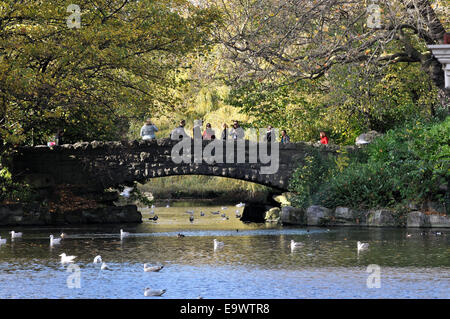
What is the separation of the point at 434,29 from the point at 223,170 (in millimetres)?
9322

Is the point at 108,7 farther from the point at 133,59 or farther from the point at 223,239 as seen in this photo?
the point at 223,239

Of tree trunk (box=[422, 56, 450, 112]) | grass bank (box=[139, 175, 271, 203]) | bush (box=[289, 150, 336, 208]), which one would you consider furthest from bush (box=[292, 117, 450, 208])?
grass bank (box=[139, 175, 271, 203])

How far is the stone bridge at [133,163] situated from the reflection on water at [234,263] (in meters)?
3.92

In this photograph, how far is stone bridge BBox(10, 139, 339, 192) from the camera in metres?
30.8

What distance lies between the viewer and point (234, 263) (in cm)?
1780

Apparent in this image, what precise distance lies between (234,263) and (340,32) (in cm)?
A: 1373

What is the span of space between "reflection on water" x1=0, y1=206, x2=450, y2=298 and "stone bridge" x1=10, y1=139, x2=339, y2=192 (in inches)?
154

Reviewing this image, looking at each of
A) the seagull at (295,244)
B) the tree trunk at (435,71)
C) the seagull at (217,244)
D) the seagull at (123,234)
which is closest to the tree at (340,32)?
the tree trunk at (435,71)

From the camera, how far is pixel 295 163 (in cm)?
3081

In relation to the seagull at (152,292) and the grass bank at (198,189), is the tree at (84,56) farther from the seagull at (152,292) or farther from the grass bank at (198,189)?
the seagull at (152,292)

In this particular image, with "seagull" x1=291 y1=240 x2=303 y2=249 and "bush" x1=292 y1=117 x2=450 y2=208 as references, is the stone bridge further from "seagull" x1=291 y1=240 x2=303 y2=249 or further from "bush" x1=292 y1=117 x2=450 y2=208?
"seagull" x1=291 y1=240 x2=303 y2=249

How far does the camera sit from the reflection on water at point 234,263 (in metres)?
14.0

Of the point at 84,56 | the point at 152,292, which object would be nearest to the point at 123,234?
the point at 84,56
